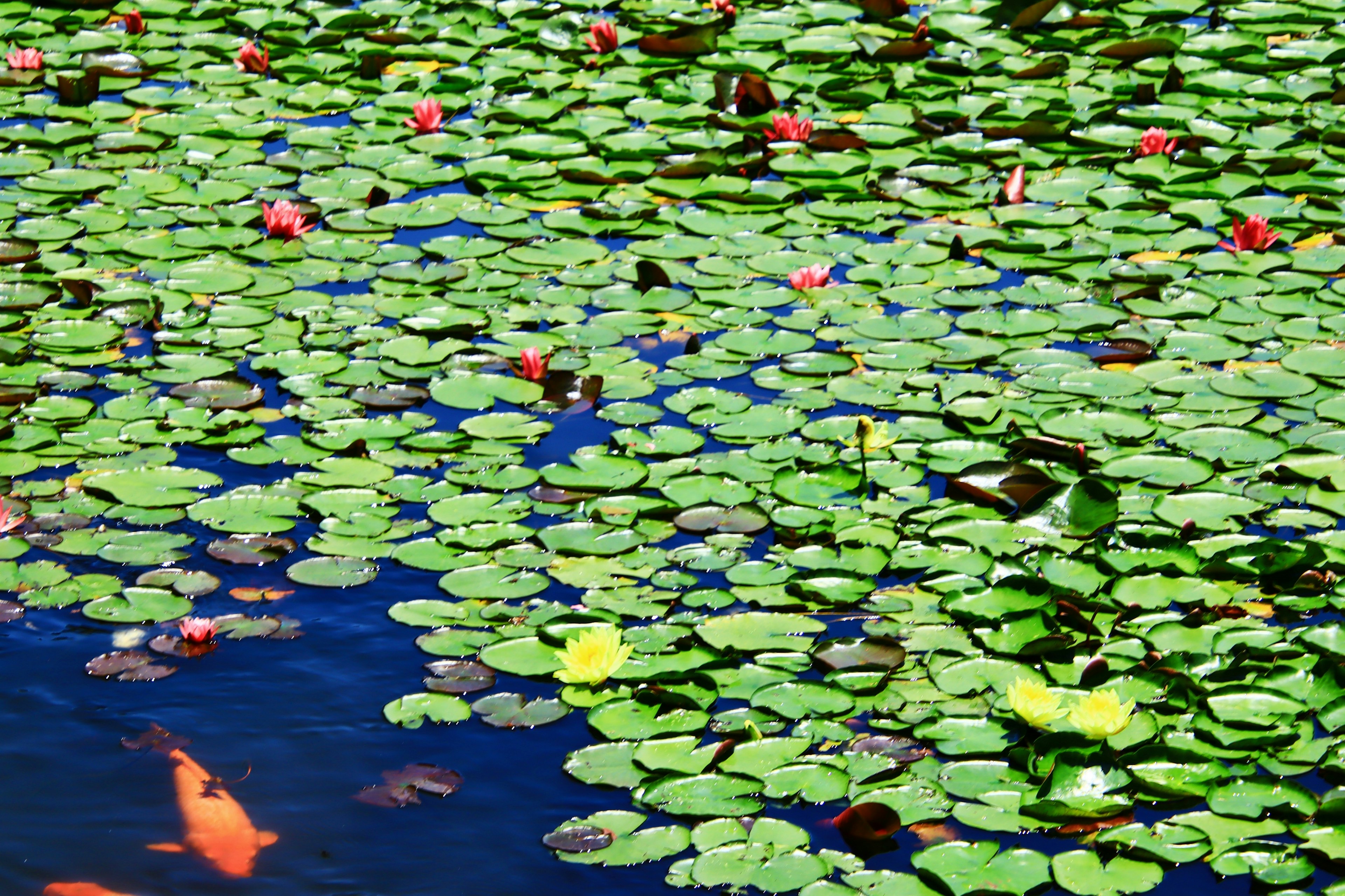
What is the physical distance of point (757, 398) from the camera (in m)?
4.44

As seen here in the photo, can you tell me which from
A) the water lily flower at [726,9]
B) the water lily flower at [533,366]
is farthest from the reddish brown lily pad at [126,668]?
the water lily flower at [726,9]

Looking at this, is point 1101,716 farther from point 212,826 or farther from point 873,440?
point 212,826

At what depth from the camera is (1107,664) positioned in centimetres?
334

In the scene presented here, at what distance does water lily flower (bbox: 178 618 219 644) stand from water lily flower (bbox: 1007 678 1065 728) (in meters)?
1.87

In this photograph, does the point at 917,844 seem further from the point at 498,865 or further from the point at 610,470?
the point at 610,470

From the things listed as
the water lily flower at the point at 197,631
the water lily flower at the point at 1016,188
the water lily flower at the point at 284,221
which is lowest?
the water lily flower at the point at 197,631

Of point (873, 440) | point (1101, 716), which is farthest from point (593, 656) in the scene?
point (873, 440)

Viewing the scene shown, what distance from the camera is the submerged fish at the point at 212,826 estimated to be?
119 inches

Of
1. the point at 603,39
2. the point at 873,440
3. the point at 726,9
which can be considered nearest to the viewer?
the point at 873,440

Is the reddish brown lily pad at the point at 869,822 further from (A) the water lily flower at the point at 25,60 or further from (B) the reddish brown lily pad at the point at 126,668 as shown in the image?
(A) the water lily flower at the point at 25,60

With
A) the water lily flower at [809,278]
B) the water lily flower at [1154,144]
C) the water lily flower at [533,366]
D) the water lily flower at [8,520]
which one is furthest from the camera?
the water lily flower at [1154,144]

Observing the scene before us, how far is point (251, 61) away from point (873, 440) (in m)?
3.91

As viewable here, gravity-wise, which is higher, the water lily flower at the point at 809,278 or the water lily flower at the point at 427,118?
the water lily flower at the point at 427,118

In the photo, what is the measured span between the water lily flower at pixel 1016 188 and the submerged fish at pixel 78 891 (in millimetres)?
3920
